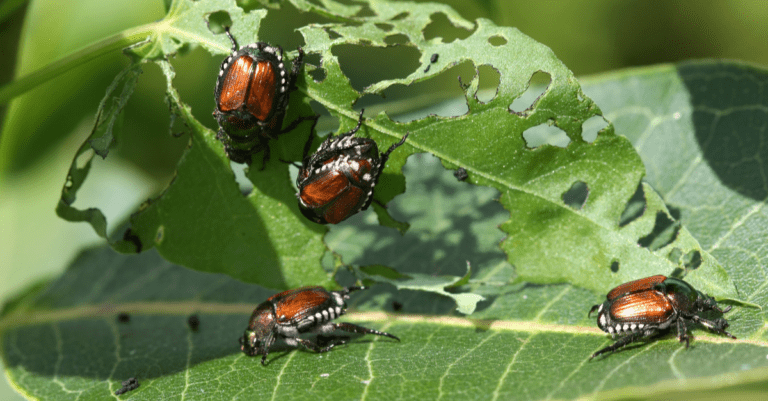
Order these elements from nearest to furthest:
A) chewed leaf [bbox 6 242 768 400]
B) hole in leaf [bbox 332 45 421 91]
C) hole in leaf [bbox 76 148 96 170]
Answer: chewed leaf [bbox 6 242 768 400] < hole in leaf [bbox 76 148 96 170] < hole in leaf [bbox 332 45 421 91]

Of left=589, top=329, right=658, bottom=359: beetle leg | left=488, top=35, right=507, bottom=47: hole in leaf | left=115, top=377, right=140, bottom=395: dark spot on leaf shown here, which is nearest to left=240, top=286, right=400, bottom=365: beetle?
left=115, top=377, right=140, bottom=395: dark spot on leaf

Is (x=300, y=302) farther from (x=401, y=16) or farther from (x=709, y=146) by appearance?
(x=709, y=146)

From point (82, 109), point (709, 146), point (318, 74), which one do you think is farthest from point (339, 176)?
point (709, 146)

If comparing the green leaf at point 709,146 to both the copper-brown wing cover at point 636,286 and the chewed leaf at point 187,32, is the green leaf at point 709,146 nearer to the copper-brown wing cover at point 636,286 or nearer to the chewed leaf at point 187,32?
the copper-brown wing cover at point 636,286

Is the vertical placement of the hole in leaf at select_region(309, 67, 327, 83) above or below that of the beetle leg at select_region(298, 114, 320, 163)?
above

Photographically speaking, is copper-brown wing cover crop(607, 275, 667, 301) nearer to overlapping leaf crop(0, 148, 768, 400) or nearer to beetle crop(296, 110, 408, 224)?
overlapping leaf crop(0, 148, 768, 400)

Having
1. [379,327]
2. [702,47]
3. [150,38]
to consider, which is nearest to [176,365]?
[379,327]

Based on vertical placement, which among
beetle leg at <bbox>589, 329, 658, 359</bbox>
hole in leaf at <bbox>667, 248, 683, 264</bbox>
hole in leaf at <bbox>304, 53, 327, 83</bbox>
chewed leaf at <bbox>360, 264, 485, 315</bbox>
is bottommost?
chewed leaf at <bbox>360, 264, 485, 315</bbox>
